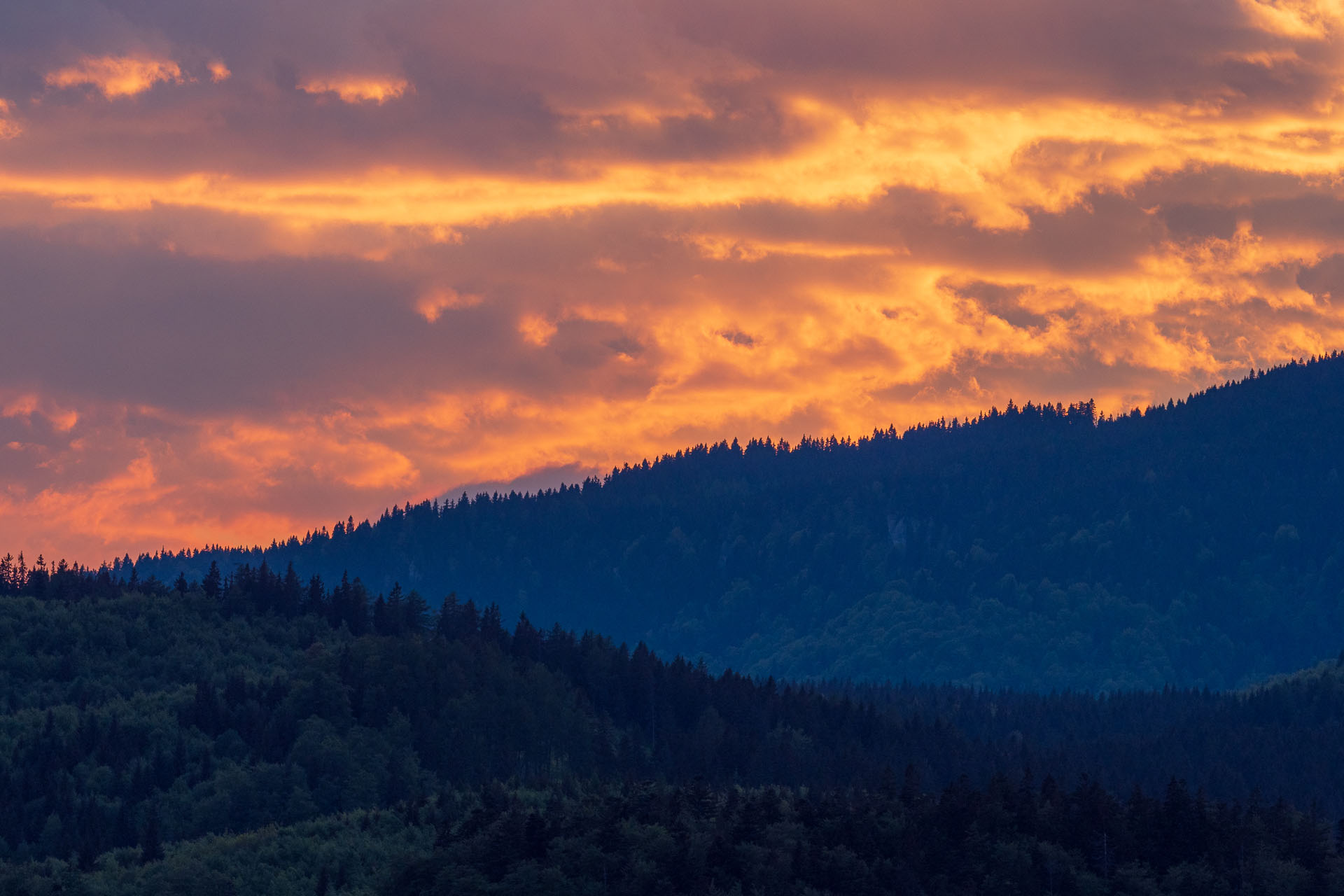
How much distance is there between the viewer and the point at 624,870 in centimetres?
19850

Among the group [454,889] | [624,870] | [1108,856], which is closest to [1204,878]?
[1108,856]

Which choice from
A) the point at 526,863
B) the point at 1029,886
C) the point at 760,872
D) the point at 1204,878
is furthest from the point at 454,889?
the point at 1204,878

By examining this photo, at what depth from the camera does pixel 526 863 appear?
655 ft

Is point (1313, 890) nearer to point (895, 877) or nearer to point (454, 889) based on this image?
point (895, 877)

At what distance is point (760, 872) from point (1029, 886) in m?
22.3

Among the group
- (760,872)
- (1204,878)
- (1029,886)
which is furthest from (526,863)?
(1204,878)

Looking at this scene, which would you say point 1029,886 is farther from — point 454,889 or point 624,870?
point 454,889

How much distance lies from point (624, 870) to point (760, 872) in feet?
37.7

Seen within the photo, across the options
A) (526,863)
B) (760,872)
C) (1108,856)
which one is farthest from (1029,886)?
(526,863)

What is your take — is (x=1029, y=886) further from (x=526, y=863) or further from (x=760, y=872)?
(x=526, y=863)

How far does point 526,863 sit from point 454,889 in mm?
6478

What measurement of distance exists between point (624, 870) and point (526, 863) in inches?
329

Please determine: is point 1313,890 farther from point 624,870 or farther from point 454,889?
point 454,889

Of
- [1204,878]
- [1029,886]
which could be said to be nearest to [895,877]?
[1029,886]
